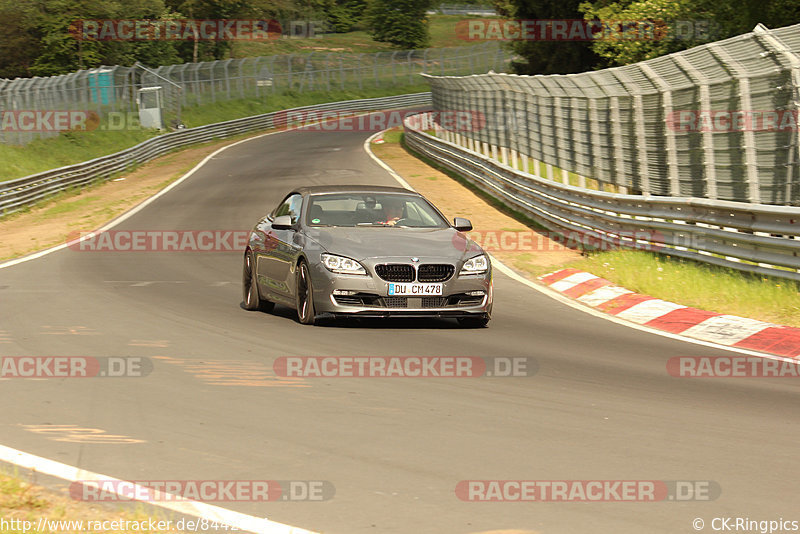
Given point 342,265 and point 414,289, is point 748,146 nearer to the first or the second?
point 414,289

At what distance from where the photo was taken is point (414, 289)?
1122 centimetres

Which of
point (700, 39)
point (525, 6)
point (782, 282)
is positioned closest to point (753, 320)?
point (782, 282)

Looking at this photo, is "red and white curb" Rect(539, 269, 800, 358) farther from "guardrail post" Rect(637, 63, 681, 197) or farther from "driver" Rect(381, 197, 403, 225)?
"driver" Rect(381, 197, 403, 225)

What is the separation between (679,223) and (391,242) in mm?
5056

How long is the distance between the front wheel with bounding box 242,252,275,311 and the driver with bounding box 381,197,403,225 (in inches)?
67.6

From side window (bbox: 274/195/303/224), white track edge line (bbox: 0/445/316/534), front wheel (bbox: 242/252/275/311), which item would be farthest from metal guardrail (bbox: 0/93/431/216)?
white track edge line (bbox: 0/445/316/534)

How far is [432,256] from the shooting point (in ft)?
37.3

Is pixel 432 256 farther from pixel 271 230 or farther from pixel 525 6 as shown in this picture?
pixel 525 6

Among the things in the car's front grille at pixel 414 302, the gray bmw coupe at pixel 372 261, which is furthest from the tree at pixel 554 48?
the car's front grille at pixel 414 302

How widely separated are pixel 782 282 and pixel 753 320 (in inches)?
36.7

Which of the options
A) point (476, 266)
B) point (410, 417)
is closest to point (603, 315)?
point (476, 266)

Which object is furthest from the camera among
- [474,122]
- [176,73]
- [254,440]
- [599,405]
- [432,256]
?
[176,73]

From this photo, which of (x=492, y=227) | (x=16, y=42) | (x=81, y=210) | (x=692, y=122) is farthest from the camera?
(x=16, y=42)

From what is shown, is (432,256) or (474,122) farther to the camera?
(474,122)
